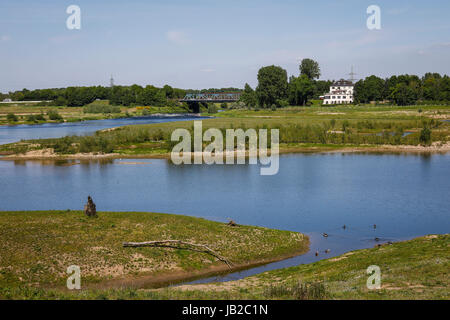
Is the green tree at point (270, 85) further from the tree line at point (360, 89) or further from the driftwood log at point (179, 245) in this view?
the driftwood log at point (179, 245)

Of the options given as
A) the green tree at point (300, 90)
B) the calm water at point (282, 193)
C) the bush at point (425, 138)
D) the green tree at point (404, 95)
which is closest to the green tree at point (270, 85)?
the green tree at point (300, 90)

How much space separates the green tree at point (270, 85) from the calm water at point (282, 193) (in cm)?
11820

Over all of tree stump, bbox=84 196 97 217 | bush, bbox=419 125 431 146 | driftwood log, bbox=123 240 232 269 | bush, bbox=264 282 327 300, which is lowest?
driftwood log, bbox=123 240 232 269

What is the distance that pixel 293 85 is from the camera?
19188cm

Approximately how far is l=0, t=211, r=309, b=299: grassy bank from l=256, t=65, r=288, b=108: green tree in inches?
6216

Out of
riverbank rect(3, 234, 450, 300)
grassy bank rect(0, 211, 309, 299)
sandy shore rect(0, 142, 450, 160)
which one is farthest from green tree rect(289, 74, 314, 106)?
riverbank rect(3, 234, 450, 300)

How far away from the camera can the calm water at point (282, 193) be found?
37.7 metres

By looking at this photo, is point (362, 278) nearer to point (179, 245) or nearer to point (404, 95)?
point (179, 245)

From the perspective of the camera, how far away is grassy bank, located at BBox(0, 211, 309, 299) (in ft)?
86.0

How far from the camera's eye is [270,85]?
18925 centimetres

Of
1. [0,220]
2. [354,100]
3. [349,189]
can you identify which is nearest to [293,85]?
[354,100]

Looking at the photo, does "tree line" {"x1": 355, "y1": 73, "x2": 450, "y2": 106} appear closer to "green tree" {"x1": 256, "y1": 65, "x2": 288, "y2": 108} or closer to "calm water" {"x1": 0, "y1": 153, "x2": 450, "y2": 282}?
"green tree" {"x1": 256, "y1": 65, "x2": 288, "y2": 108}

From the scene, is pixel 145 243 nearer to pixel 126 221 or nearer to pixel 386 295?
pixel 126 221

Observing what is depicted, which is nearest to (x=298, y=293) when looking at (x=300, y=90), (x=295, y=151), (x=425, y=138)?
(x=295, y=151)
